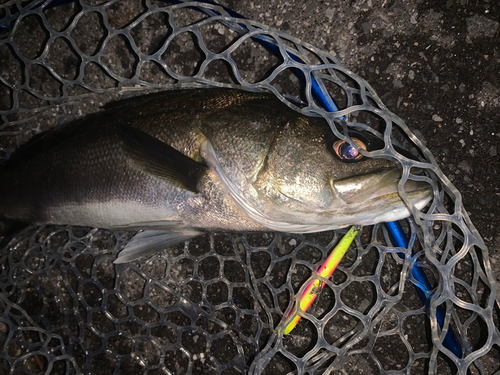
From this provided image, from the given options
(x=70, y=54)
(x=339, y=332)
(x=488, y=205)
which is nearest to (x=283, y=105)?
(x=488, y=205)

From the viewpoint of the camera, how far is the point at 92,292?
2553 mm

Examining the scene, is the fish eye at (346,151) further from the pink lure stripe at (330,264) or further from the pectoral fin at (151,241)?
the pectoral fin at (151,241)

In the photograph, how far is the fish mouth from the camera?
1591 mm

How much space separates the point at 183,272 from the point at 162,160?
1.04m

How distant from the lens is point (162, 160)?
1695mm

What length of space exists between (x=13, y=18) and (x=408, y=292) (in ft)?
9.88

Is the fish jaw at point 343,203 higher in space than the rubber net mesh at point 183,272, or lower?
higher

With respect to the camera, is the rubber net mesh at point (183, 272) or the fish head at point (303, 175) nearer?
the fish head at point (303, 175)

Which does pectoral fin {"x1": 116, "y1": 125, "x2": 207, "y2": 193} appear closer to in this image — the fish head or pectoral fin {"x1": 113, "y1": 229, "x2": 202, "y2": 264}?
the fish head

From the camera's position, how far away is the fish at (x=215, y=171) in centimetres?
165

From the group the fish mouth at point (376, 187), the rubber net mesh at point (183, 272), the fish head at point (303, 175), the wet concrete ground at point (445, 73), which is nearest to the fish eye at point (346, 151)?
the fish head at point (303, 175)

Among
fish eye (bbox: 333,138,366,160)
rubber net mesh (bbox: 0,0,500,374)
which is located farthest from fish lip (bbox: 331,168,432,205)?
rubber net mesh (bbox: 0,0,500,374)

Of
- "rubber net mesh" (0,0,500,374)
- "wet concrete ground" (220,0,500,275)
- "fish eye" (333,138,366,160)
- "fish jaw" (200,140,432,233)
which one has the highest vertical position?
"wet concrete ground" (220,0,500,275)

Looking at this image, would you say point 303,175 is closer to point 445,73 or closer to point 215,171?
point 215,171
